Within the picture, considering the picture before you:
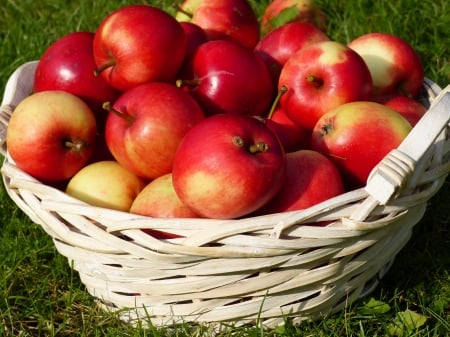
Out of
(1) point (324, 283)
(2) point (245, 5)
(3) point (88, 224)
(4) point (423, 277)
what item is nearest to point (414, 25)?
(2) point (245, 5)

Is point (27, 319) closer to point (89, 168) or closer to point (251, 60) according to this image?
point (89, 168)

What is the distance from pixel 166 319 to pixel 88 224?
1.12 ft

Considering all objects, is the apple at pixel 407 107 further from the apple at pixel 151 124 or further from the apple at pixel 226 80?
the apple at pixel 151 124

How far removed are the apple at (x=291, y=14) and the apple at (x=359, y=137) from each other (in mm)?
711

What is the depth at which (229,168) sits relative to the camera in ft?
4.63

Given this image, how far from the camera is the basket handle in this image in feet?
4.36

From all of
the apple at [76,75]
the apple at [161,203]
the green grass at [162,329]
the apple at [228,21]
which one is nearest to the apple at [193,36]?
the apple at [228,21]

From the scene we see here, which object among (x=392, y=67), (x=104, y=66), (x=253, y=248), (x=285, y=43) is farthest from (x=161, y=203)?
(x=392, y=67)

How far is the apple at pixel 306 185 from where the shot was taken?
1512mm

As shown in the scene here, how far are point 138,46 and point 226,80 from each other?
239 millimetres

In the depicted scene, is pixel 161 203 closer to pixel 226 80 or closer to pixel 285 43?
pixel 226 80

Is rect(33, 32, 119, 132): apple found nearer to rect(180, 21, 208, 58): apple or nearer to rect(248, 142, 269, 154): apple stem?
rect(180, 21, 208, 58): apple

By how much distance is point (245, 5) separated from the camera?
2.19 metres

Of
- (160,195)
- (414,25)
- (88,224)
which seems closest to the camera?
(88,224)
